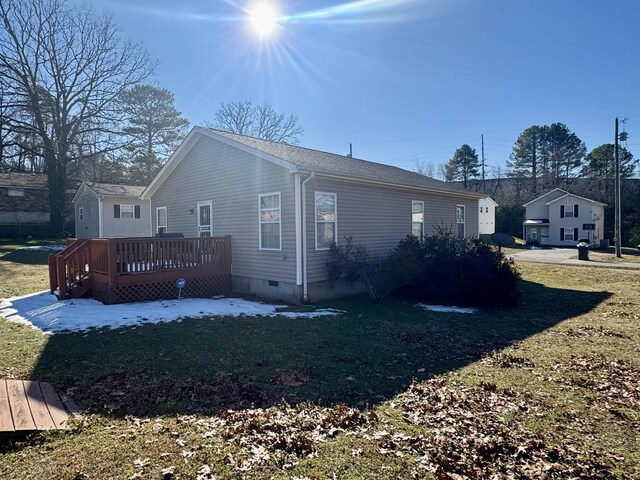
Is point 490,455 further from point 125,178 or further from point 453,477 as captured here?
point 125,178

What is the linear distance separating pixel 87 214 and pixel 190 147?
19.6 m

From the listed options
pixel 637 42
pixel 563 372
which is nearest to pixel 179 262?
pixel 563 372

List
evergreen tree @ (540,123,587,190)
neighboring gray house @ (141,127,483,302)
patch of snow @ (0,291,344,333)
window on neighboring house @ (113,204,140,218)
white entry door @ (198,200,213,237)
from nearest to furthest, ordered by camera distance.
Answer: patch of snow @ (0,291,344,333) → neighboring gray house @ (141,127,483,302) → white entry door @ (198,200,213,237) → window on neighboring house @ (113,204,140,218) → evergreen tree @ (540,123,587,190)

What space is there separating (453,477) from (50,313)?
28.1 feet

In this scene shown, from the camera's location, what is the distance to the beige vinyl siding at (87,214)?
26.6m

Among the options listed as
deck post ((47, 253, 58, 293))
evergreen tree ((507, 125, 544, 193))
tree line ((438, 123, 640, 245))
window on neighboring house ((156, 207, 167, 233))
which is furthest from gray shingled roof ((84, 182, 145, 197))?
evergreen tree ((507, 125, 544, 193))

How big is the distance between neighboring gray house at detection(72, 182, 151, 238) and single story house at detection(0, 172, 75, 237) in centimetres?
782

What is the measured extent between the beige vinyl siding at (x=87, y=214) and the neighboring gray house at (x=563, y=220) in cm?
3839

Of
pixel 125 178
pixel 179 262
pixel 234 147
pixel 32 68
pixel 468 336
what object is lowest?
Result: pixel 468 336

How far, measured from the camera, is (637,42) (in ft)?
47.5

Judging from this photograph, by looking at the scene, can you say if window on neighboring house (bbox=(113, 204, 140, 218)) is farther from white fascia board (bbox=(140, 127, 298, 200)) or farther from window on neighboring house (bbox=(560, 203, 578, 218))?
window on neighboring house (bbox=(560, 203, 578, 218))

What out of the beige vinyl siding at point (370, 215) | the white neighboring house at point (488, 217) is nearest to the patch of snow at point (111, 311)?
the beige vinyl siding at point (370, 215)

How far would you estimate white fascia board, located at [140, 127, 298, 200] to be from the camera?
9.65 m

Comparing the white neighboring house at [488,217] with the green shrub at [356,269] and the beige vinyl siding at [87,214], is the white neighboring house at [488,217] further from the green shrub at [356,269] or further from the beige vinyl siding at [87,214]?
the beige vinyl siding at [87,214]
